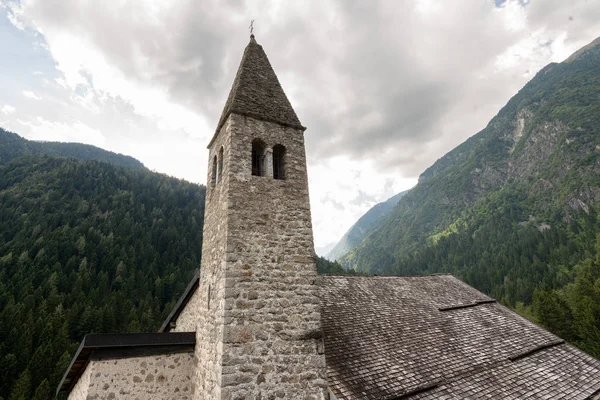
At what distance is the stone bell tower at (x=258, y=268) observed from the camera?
6457 mm

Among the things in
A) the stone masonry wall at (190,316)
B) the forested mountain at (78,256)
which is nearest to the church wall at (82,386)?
the stone masonry wall at (190,316)

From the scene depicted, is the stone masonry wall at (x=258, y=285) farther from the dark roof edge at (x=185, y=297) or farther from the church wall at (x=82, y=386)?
the church wall at (x=82, y=386)

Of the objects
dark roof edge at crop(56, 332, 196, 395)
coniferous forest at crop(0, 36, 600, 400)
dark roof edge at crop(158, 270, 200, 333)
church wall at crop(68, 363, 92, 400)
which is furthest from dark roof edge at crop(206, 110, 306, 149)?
coniferous forest at crop(0, 36, 600, 400)

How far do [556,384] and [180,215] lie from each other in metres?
117

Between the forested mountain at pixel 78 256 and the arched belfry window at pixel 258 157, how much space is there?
37404mm

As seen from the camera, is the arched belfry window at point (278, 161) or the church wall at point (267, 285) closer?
the church wall at point (267, 285)

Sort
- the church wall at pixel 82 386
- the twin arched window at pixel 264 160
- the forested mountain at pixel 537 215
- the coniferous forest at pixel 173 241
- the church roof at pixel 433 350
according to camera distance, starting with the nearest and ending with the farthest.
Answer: the church wall at pixel 82 386 → the twin arched window at pixel 264 160 → the church roof at pixel 433 350 → the coniferous forest at pixel 173 241 → the forested mountain at pixel 537 215

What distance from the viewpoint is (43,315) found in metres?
49.8

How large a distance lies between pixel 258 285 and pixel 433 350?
A: 756 centimetres

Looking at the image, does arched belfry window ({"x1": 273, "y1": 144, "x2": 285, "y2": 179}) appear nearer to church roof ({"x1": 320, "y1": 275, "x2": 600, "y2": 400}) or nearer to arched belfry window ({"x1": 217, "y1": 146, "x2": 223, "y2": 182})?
arched belfry window ({"x1": 217, "y1": 146, "x2": 223, "y2": 182})

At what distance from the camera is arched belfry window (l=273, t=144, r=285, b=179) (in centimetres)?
880

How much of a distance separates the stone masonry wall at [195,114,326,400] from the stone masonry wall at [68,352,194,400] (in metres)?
0.74

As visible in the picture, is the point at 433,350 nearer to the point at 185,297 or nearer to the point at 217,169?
the point at 185,297

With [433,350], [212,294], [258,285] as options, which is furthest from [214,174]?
[433,350]
